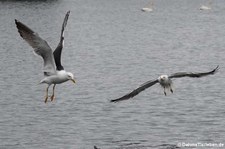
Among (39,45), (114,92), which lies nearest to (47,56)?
(39,45)

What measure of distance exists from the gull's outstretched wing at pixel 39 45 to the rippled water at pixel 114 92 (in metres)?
13.5

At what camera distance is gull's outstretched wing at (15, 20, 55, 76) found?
24906mm

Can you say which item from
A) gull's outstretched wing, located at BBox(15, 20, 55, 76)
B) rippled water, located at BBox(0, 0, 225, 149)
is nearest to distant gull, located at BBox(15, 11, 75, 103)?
gull's outstretched wing, located at BBox(15, 20, 55, 76)

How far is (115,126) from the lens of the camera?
44906mm

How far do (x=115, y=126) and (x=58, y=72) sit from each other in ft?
63.4

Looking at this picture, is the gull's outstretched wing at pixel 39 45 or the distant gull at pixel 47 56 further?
the distant gull at pixel 47 56

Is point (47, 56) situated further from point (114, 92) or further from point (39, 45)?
point (114, 92)

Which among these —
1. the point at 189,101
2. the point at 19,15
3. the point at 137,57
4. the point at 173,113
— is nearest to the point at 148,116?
the point at 173,113

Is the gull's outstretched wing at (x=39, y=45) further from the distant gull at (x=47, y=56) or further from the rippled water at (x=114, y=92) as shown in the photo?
the rippled water at (x=114, y=92)

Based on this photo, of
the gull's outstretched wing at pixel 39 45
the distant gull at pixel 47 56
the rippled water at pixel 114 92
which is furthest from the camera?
the rippled water at pixel 114 92

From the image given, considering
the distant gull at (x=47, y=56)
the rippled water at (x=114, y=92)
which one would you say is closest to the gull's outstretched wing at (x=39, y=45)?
the distant gull at (x=47, y=56)

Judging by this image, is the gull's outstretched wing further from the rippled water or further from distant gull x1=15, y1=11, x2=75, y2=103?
the rippled water

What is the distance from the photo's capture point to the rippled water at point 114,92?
42344 millimetres

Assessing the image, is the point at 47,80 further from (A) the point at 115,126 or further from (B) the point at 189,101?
(B) the point at 189,101
